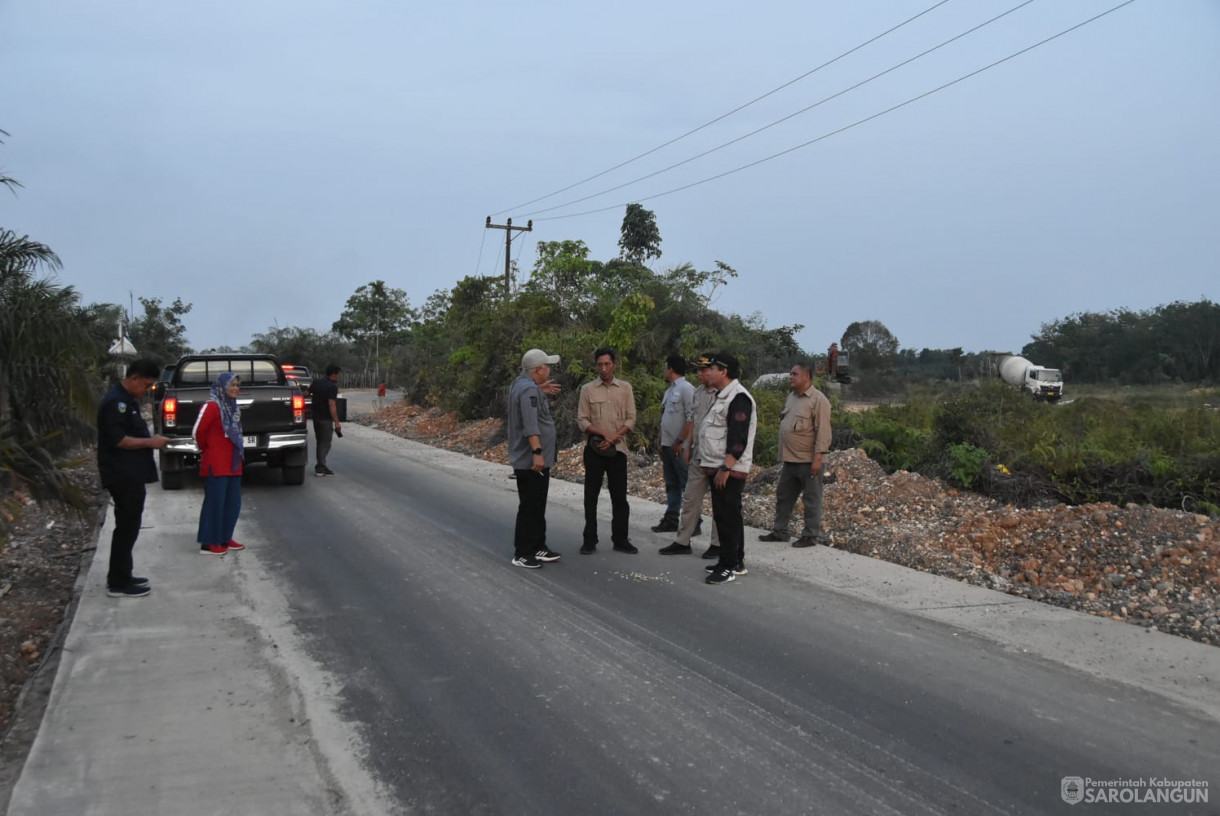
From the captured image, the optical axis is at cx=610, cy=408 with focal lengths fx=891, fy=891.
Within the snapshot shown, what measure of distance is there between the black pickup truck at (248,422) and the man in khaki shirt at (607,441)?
5924mm

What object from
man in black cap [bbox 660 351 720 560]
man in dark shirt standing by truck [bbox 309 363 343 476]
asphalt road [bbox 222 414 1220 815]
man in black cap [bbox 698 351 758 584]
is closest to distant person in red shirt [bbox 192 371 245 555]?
asphalt road [bbox 222 414 1220 815]

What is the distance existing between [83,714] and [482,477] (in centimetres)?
1001

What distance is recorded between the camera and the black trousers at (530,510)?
7770mm

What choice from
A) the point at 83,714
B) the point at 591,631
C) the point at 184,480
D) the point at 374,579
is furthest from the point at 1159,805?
the point at 184,480

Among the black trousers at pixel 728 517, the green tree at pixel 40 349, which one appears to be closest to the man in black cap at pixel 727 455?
the black trousers at pixel 728 517

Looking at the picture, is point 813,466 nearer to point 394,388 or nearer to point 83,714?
point 83,714

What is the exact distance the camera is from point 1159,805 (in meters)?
3.76

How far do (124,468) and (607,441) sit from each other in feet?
13.2

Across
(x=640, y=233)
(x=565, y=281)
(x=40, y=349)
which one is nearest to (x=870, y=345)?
(x=640, y=233)

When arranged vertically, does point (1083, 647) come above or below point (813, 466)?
below

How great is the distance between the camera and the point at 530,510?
7.84 m

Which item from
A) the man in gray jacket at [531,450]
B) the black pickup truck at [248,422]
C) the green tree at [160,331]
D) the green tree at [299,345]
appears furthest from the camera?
the green tree at [299,345]

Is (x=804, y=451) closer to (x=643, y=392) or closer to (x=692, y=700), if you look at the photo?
(x=692, y=700)

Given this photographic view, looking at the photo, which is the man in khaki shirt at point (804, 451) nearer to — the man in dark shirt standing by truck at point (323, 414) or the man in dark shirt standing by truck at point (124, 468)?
the man in dark shirt standing by truck at point (124, 468)
